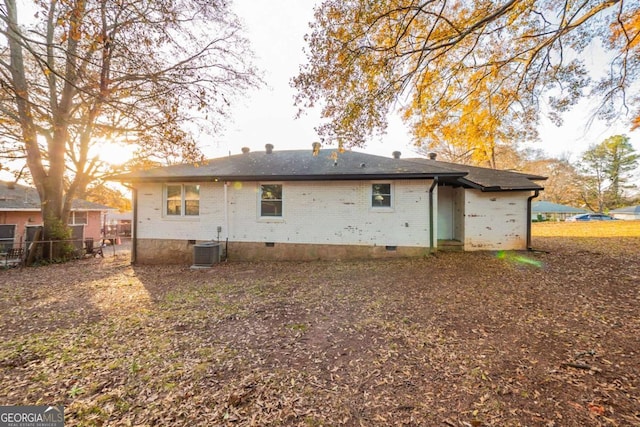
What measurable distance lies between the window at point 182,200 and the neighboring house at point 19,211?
8.77m

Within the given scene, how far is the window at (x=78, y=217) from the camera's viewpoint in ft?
64.3

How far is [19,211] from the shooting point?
51.7 feet

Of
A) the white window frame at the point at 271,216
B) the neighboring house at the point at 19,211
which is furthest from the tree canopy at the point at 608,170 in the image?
the neighboring house at the point at 19,211

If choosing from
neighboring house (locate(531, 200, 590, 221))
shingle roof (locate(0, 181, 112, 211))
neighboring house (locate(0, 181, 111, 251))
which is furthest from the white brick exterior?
neighboring house (locate(531, 200, 590, 221))

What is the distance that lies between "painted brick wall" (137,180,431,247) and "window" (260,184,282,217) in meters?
0.22

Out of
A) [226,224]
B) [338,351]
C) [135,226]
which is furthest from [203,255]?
[338,351]

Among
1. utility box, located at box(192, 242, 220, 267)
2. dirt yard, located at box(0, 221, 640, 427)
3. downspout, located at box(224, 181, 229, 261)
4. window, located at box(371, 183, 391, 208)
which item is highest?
window, located at box(371, 183, 391, 208)

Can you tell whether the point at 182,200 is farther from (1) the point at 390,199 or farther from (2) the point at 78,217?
(2) the point at 78,217

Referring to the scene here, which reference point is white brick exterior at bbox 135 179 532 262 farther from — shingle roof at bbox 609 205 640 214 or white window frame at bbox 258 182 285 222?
shingle roof at bbox 609 205 640 214

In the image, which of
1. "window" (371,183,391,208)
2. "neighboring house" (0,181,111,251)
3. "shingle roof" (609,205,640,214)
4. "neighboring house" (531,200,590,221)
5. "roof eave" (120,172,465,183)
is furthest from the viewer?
"neighboring house" (531,200,590,221)

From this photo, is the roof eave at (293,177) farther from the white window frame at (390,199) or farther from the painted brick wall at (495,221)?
the painted brick wall at (495,221)

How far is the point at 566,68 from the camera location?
24.3 ft

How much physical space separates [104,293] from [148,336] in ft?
11.7

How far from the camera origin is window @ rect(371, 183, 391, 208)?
9.67m
